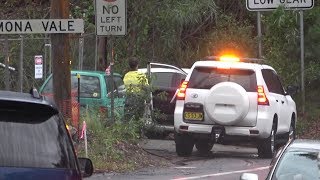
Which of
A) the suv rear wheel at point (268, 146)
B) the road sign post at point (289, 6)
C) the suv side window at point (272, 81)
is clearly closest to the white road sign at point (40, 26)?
the suv side window at point (272, 81)

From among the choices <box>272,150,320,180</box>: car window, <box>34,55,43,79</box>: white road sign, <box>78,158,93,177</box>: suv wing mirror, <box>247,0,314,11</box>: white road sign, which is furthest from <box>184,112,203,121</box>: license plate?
<box>78,158,93,177</box>: suv wing mirror

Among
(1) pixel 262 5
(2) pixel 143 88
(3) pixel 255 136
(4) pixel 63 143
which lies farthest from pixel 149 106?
(4) pixel 63 143

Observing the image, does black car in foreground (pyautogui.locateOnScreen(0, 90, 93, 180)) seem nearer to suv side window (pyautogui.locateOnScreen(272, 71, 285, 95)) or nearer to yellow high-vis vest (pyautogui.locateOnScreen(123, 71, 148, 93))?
yellow high-vis vest (pyautogui.locateOnScreen(123, 71, 148, 93))

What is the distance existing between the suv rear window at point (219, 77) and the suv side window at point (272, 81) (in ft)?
1.36

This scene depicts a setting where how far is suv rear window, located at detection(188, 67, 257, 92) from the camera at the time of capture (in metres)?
15.6

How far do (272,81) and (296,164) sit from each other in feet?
26.8

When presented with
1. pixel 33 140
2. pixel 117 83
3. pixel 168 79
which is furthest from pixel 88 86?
pixel 33 140

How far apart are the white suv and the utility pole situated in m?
2.75

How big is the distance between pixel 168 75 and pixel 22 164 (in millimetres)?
13492

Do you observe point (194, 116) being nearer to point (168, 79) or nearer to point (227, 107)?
point (227, 107)

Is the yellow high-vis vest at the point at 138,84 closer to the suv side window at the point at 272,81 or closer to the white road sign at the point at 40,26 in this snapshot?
the suv side window at the point at 272,81

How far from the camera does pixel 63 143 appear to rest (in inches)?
235

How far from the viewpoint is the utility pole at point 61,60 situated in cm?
1351

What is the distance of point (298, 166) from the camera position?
27.3 feet
